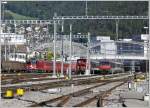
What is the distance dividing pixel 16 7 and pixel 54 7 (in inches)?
1637

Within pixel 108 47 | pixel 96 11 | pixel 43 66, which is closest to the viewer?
pixel 43 66

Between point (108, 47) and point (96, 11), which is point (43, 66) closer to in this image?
point (96, 11)

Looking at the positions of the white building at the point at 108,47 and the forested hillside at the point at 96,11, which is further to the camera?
the white building at the point at 108,47

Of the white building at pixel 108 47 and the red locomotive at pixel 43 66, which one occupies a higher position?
the white building at pixel 108 47

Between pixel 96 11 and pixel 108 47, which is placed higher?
pixel 96 11

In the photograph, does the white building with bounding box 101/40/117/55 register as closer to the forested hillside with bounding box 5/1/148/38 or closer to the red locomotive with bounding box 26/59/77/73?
the forested hillside with bounding box 5/1/148/38

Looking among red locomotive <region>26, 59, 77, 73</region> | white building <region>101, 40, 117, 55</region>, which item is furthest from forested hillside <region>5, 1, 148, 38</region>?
red locomotive <region>26, 59, 77, 73</region>

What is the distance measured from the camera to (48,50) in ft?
315

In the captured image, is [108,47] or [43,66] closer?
[43,66]

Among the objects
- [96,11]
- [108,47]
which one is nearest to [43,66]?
[96,11]

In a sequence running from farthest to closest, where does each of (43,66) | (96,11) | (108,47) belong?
(108,47), (96,11), (43,66)

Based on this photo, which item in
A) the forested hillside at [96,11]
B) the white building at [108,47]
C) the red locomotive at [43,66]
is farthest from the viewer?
the white building at [108,47]

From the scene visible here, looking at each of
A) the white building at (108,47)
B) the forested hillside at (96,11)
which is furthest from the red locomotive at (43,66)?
the white building at (108,47)

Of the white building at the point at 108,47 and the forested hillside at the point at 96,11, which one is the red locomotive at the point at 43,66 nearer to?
the forested hillside at the point at 96,11
